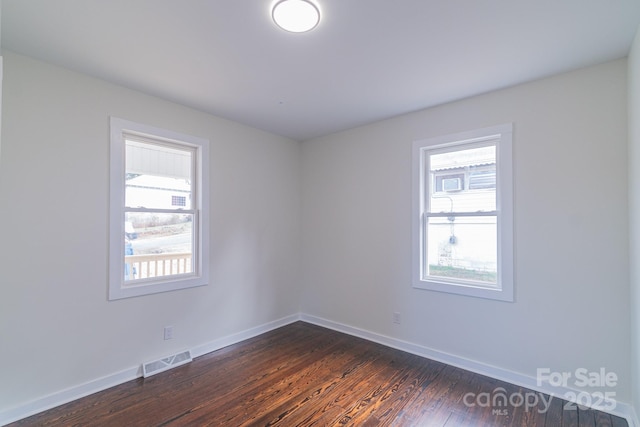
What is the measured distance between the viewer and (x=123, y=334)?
105 inches

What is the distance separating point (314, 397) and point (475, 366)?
5.14 feet

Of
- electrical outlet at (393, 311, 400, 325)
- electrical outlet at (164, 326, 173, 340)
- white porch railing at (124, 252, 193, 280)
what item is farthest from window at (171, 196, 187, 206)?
electrical outlet at (393, 311, 400, 325)

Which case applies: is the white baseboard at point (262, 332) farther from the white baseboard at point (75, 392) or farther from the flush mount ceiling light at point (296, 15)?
the flush mount ceiling light at point (296, 15)

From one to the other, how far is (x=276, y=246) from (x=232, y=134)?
1.56 meters

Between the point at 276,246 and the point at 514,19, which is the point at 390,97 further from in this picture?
the point at 276,246

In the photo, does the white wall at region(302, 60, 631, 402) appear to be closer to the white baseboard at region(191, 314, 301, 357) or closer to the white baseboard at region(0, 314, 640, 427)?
the white baseboard at region(0, 314, 640, 427)

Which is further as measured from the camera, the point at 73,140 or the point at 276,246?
the point at 276,246

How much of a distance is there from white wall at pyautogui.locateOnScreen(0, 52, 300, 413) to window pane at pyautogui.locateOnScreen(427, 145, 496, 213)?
2.44m

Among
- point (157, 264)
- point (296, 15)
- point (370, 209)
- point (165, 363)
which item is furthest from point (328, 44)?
point (165, 363)

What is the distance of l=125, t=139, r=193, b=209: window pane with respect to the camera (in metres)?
2.86

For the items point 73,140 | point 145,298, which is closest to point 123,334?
point 145,298

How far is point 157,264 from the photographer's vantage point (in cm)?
302

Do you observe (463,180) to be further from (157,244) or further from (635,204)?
(157,244)

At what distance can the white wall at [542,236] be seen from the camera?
2.27 meters
